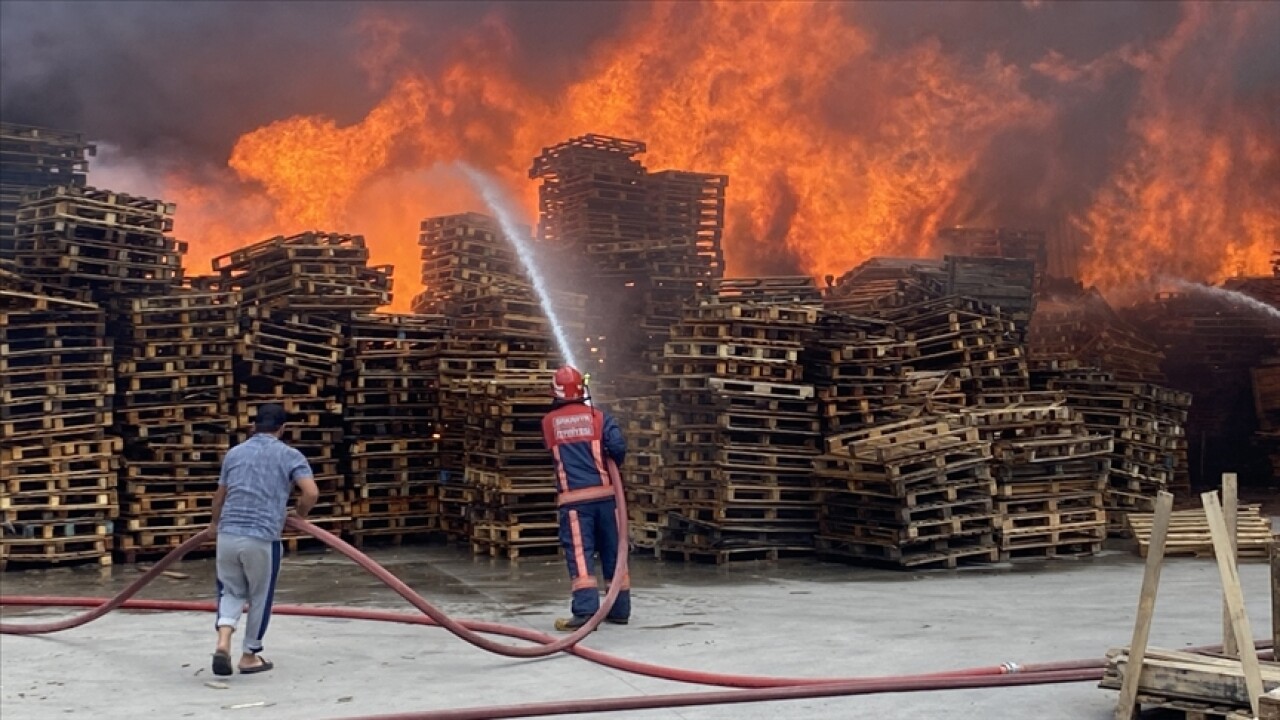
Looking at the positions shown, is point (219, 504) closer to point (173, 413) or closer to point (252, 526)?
point (252, 526)

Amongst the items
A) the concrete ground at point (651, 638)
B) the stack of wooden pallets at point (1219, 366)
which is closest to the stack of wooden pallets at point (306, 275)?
the concrete ground at point (651, 638)

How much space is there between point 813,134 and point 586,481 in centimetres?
1714

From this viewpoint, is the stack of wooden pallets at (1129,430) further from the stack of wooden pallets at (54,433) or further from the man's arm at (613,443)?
the stack of wooden pallets at (54,433)

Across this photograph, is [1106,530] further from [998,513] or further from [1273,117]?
[1273,117]

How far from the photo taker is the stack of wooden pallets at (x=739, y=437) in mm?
12836

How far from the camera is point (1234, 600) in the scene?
5645mm

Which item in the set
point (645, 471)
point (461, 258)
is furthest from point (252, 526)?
point (461, 258)

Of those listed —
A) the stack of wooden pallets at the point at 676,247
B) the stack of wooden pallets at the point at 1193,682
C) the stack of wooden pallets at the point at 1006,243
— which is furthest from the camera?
the stack of wooden pallets at the point at 1006,243

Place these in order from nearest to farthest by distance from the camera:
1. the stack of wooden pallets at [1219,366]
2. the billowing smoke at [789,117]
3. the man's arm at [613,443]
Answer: the man's arm at [613,443] < the stack of wooden pallets at [1219,366] < the billowing smoke at [789,117]

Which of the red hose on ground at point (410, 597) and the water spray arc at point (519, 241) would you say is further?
the water spray arc at point (519, 241)

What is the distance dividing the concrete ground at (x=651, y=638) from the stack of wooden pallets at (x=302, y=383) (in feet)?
5.82

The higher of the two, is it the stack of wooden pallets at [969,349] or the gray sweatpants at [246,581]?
the stack of wooden pallets at [969,349]

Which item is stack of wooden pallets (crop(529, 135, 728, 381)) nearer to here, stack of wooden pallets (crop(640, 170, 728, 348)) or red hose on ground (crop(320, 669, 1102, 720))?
stack of wooden pallets (crop(640, 170, 728, 348))

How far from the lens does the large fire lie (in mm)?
23562
